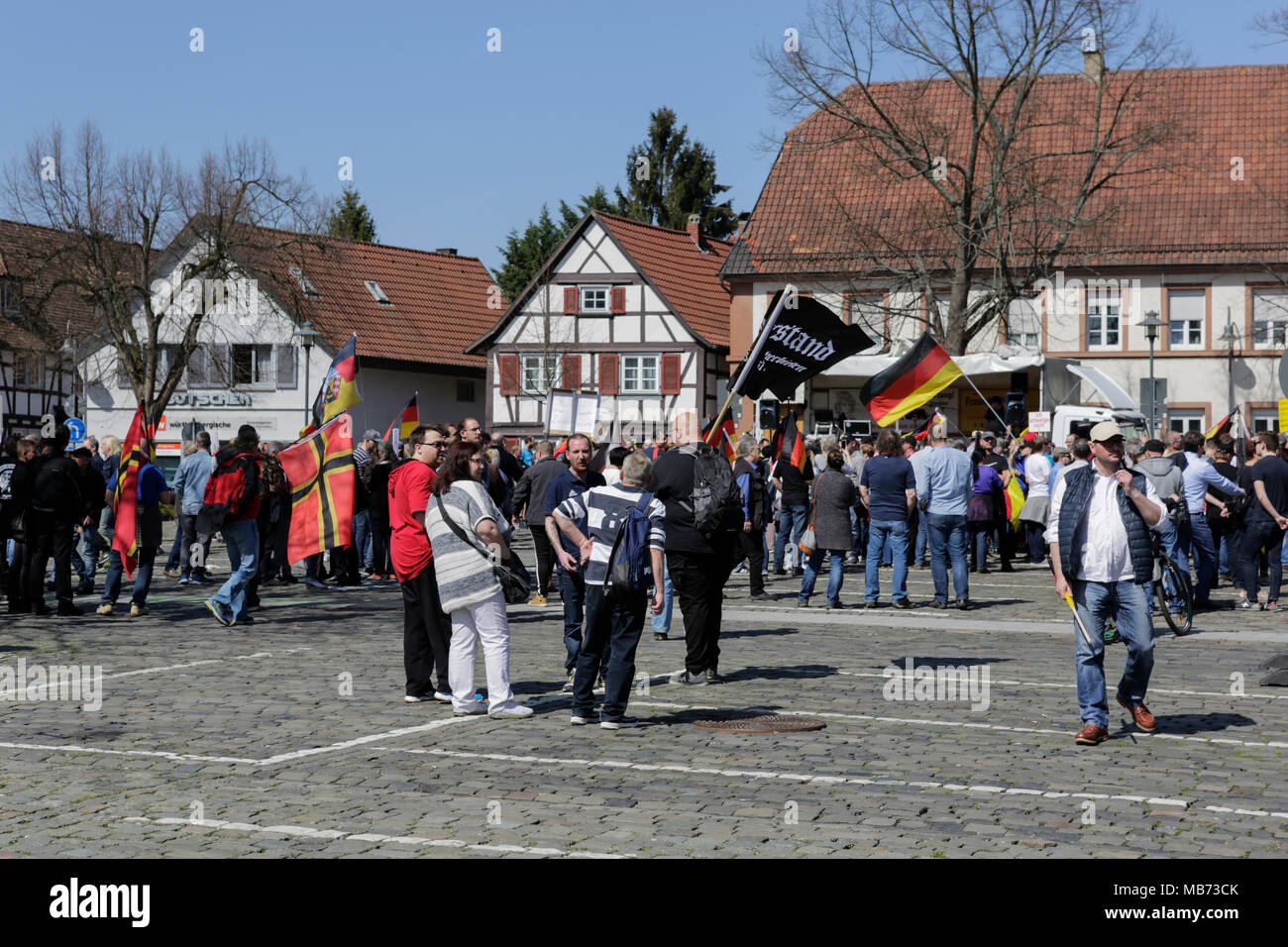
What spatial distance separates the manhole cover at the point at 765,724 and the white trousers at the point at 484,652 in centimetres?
128

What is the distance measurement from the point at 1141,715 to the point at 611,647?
3.24m

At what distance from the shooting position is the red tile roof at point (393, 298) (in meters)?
53.9

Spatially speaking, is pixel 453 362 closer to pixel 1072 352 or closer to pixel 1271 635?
pixel 1072 352

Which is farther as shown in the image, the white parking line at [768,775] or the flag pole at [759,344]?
the flag pole at [759,344]

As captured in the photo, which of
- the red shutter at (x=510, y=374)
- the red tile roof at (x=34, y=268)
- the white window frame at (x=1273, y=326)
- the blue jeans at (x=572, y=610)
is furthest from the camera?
the red shutter at (x=510, y=374)

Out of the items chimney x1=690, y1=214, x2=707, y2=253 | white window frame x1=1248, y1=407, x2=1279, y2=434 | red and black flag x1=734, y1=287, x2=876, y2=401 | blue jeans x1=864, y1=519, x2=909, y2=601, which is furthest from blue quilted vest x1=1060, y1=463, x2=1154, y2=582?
chimney x1=690, y1=214, x2=707, y2=253

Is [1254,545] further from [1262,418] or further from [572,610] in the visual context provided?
[1262,418]

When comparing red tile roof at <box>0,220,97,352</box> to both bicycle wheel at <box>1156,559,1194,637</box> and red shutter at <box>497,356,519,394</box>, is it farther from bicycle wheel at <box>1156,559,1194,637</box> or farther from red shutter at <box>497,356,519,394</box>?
bicycle wheel at <box>1156,559,1194,637</box>

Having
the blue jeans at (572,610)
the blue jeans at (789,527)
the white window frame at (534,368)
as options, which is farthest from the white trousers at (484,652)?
the white window frame at (534,368)

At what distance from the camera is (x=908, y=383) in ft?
75.3

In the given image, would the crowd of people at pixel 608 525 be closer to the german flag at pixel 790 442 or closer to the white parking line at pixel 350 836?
the german flag at pixel 790 442
